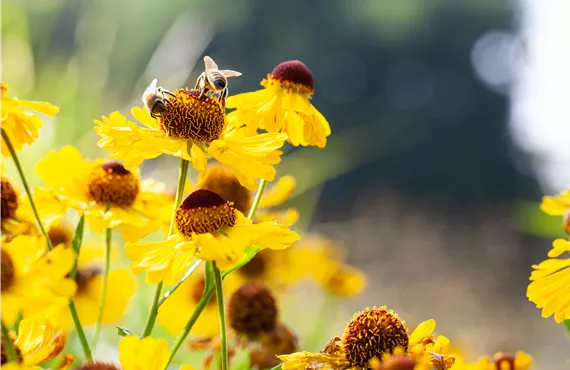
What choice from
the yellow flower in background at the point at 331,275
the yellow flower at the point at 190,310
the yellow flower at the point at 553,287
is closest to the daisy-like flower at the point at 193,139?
the yellow flower at the point at 553,287

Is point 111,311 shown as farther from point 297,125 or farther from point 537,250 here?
point 537,250

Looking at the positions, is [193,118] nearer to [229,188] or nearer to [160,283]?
[160,283]

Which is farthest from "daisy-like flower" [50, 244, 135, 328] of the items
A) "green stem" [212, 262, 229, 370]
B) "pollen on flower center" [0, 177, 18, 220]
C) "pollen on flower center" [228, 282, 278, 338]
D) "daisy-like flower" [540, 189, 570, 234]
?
"daisy-like flower" [540, 189, 570, 234]

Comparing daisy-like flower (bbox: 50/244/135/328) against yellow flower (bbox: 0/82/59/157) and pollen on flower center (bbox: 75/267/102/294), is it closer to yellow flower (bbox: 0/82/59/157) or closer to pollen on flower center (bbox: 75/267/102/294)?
pollen on flower center (bbox: 75/267/102/294)

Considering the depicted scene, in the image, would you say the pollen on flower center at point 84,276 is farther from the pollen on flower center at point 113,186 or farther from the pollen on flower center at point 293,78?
the pollen on flower center at point 293,78

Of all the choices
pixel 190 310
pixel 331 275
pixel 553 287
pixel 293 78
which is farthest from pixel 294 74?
pixel 331 275
